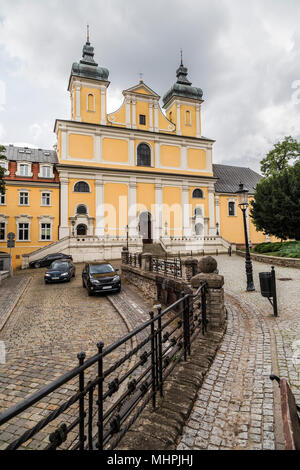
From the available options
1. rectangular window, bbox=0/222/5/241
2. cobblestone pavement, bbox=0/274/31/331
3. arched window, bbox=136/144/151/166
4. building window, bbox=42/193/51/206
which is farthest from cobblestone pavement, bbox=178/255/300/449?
arched window, bbox=136/144/151/166

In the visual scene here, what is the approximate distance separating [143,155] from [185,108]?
10.1 meters

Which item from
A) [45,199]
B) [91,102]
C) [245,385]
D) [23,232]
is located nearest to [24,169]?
[45,199]

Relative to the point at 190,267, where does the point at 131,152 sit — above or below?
above

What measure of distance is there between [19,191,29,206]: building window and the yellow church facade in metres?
0.68

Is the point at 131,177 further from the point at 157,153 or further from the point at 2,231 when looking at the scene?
the point at 2,231

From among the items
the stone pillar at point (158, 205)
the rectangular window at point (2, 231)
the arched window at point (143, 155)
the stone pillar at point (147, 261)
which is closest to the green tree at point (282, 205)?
the stone pillar at point (158, 205)

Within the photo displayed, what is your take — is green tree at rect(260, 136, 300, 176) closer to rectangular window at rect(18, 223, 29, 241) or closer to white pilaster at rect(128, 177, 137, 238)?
white pilaster at rect(128, 177, 137, 238)

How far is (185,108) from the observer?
Answer: 1458 inches

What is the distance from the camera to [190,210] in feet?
115

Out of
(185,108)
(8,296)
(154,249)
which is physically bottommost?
(8,296)

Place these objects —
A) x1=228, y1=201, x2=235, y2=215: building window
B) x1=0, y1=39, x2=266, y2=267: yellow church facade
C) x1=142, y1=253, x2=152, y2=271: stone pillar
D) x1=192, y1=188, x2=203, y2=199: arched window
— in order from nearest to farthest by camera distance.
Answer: x1=142, y1=253, x2=152, y2=271: stone pillar < x1=0, y1=39, x2=266, y2=267: yellow church facade < x1=192, y1=188, x2=203, y2=199: arched window < x1=228, y1=201, x2=235, y2=215: building window

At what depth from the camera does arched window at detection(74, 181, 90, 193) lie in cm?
3012

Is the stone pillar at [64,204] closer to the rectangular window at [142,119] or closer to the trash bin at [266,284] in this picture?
the rectangular window at [142,119]
